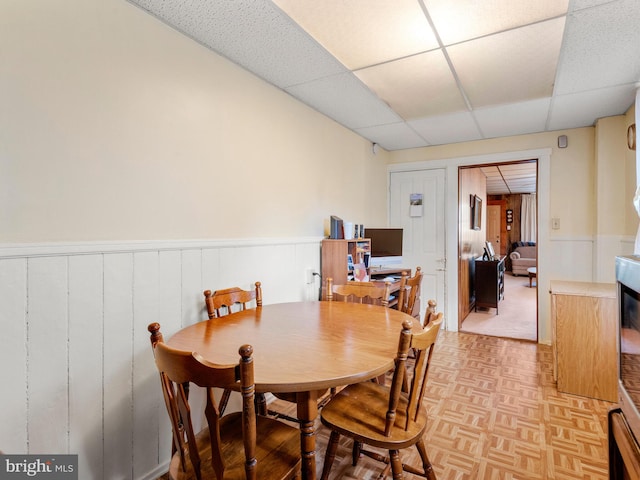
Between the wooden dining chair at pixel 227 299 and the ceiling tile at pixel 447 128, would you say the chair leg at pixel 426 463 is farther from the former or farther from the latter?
the ceiling tile at pixel 447 128

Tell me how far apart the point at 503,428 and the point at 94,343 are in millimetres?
2399

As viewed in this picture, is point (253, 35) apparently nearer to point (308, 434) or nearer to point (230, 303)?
point (230, 303)

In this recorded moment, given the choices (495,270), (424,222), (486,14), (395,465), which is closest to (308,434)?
(395,465)

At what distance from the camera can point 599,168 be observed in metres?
3.32

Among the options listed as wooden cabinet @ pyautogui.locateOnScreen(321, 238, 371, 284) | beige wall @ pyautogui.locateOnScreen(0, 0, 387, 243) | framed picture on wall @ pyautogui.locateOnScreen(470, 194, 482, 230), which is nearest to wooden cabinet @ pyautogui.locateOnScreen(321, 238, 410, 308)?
wooden cabinet @ pyautogui.locateOnScreen(321, 238, 371, 284)

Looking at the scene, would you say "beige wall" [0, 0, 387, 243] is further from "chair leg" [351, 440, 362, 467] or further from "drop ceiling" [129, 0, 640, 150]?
"chair leg" [351, 440, 362, 467]

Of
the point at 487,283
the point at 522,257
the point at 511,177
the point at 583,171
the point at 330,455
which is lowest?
the point at 330,455

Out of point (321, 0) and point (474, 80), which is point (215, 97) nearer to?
point (321, 0)

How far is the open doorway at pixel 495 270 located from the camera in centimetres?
447

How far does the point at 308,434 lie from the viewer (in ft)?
3.89

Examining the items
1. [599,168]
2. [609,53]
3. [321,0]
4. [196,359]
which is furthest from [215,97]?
[599,168]

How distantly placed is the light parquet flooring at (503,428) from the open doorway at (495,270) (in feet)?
4.49

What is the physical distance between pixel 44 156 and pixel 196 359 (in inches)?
44.6

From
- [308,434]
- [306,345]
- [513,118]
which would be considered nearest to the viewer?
[308,434]
